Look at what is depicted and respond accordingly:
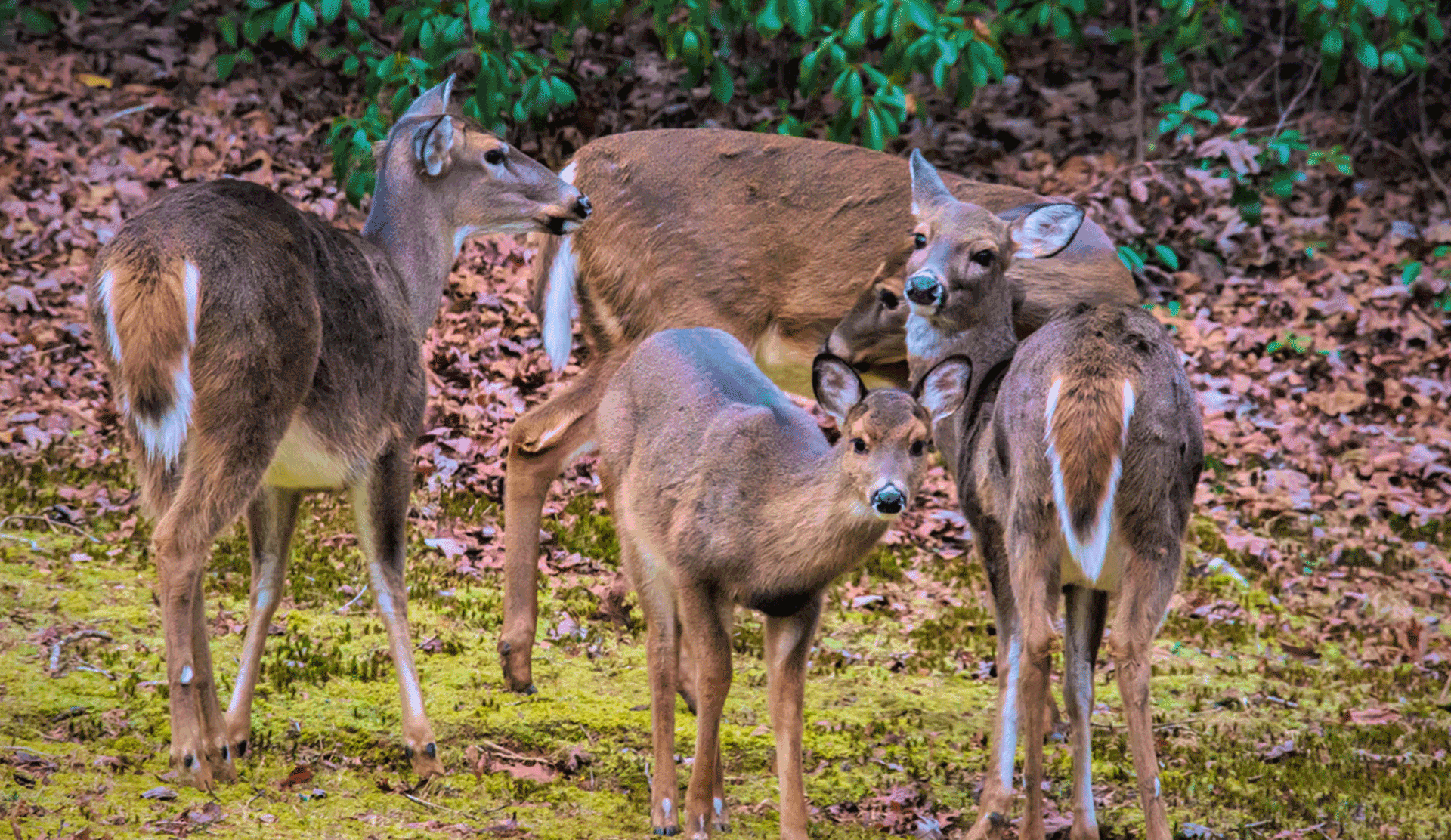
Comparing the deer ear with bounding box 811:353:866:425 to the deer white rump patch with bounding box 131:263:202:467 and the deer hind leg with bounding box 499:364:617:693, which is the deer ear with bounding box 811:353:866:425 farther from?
the deer hind leg with bounding box 499:364:617:693

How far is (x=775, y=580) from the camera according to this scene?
488 cm

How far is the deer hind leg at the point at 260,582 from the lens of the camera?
5348 millimetres

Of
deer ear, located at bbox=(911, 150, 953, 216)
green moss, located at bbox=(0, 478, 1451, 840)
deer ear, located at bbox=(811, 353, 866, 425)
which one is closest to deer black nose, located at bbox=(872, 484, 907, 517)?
deer ear, located at bbox=(811, 353, 866, 425)

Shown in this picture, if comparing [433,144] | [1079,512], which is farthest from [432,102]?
[1079,512]

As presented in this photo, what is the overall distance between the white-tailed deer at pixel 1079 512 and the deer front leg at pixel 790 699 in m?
0.69

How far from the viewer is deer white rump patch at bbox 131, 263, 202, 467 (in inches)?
181

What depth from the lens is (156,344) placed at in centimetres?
457

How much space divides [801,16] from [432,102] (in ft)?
7.91

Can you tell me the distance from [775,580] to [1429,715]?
3.55 meters

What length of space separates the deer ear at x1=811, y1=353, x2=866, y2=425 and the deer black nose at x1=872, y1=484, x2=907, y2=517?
1.53 ft

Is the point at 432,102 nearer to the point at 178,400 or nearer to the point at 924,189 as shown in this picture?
the point at 924,189

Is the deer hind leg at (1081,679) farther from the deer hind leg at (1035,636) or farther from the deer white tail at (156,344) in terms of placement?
the deer white tail at (156,344)

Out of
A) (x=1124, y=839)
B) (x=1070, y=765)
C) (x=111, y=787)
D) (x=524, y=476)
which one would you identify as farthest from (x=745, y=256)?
(x=111, y=787)

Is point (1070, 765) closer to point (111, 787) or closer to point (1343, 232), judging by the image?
point (111, 787)
